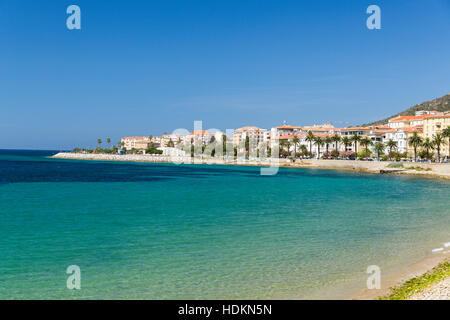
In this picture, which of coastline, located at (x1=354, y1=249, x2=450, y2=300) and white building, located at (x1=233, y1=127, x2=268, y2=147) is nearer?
coastline, located at (x1=354, y1=249, x2=450, y2=300)

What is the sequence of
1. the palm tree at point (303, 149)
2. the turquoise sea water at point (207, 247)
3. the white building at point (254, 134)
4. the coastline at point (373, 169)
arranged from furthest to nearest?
the white building at point (254, 134) → the palm tree at point (303, 149) → the turquoise sea water at point (207, 247) → the coastline at point (373, 169)

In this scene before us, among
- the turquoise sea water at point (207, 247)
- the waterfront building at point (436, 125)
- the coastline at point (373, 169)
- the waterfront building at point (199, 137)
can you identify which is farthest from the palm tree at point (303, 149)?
the turquoise sea water at point (207, 247)

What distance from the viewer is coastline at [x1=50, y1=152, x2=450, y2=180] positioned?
229 ft

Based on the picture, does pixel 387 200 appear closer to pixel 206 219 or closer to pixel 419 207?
pixel 419 207

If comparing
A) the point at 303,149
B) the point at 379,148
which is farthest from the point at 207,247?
the point at 303,149

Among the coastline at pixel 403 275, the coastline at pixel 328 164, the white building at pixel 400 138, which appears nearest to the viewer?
the coastline at pixel 403 275

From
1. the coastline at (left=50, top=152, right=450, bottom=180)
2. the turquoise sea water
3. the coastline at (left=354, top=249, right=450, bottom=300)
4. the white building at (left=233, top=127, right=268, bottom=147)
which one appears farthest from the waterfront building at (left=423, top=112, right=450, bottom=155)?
the coastline at (left=354, top=249, right=450, bottom=300)

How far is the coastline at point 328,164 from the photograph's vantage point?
69.9 meters

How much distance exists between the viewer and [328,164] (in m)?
98.6

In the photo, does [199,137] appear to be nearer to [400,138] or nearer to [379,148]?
[400,138]

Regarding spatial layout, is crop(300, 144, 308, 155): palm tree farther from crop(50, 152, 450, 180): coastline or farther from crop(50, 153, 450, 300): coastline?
crop(50, 153, 450, 300): coastline

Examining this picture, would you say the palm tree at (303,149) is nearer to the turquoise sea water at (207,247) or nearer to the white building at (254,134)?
the white building at (254,134)
